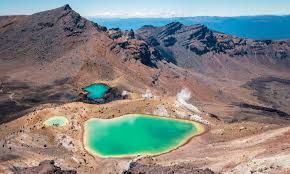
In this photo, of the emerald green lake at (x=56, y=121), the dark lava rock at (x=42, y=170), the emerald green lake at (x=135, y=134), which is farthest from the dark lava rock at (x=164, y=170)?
the emerald green lake at (x=56, y=121)

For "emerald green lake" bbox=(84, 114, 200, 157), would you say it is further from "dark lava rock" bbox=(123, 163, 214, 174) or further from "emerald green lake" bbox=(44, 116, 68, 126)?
"dark lava rock" bbox=(123, 163, 214, 174)

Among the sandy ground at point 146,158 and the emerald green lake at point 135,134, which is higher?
the sandy ground at point 146,158

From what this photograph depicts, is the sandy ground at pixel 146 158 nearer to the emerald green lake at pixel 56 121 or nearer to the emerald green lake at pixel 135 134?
the emerald green lake at pixel 56 121

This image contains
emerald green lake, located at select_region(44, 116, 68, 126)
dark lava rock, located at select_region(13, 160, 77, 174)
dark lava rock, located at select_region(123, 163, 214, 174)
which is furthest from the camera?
emerald green lake, located at select_region(44, 116, 68, 126)

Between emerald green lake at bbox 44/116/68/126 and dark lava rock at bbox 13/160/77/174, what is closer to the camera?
dark lava rock at bbox 13/160/77/174

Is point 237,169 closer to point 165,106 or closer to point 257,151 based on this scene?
point 257,151

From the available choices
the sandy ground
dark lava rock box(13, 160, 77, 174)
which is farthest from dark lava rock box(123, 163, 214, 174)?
dark lava rock box(13, 160, 77, 174)

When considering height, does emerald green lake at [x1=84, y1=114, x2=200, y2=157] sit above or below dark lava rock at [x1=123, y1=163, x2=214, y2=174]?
below
